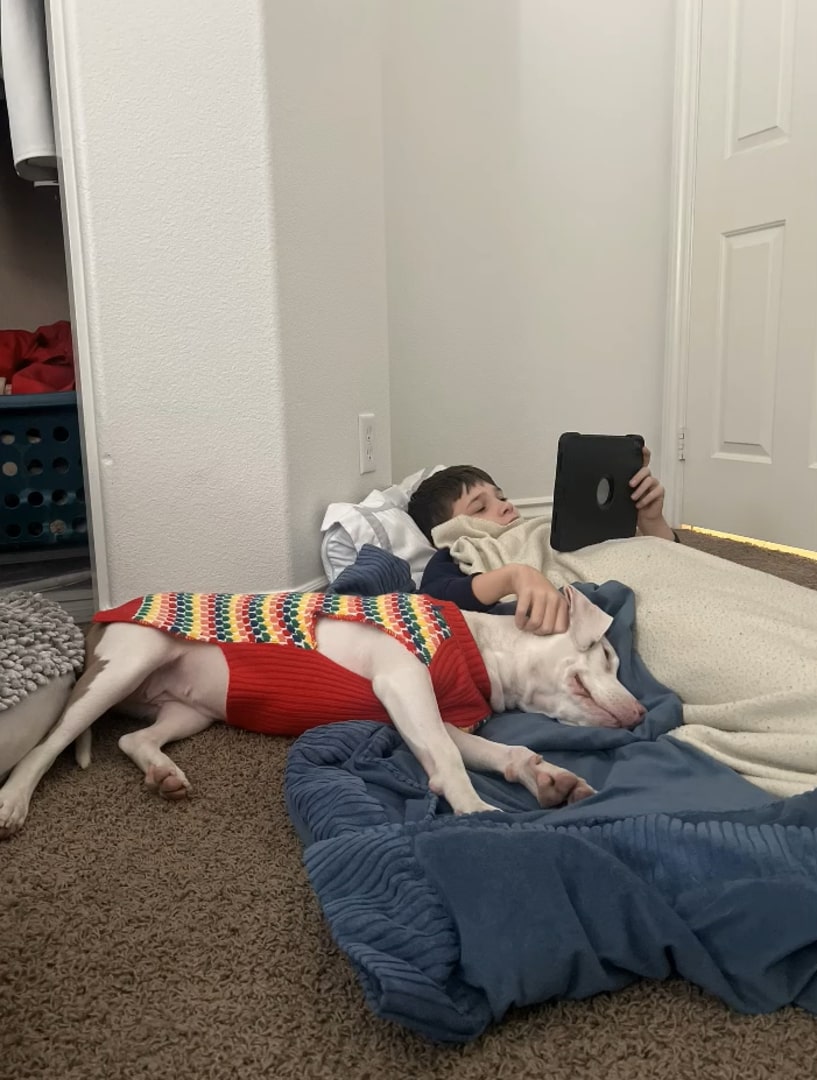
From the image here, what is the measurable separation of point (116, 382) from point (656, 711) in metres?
1.08

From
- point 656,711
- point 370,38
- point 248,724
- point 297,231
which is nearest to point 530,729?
point 656,711

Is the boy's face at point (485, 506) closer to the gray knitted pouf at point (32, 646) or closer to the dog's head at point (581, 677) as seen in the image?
the dog's head at point (581, 677)

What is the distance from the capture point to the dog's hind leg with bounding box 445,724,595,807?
0.96m

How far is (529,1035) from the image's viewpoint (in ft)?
2.20

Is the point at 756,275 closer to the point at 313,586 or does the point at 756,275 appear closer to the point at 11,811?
the point at 313,586

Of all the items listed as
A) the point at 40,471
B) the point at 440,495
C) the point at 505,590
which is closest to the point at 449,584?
the point at 505,590

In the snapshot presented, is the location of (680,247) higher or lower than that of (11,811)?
higher

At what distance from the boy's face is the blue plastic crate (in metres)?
0.83

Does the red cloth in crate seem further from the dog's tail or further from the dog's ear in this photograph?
the dog's ear

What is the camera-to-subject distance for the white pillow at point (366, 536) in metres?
1.71

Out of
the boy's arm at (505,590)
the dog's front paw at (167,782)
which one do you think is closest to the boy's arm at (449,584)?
the boy's arm at (505,590)

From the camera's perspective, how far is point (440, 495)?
5.91 feet

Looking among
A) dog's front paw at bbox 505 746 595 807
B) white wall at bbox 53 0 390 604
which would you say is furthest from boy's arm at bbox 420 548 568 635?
white wall at bbox 53 0 390 604

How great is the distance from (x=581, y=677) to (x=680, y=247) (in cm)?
187
